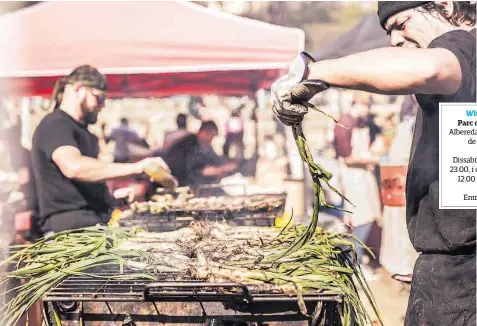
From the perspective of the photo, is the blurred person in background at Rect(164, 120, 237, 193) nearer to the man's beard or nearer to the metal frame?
the man's beard

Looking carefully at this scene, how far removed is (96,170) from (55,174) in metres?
0.31

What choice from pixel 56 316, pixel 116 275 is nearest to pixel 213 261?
pixel 116 275

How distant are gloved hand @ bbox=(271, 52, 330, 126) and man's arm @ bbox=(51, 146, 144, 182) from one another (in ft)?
6.25

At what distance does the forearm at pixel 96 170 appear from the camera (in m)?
4.36

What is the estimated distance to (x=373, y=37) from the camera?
4.27 metres

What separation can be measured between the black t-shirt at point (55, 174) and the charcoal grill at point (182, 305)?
1.63 m

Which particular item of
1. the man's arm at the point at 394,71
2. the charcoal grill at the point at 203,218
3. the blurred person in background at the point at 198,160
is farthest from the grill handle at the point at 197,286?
the blurred person in background at the point at 198,160

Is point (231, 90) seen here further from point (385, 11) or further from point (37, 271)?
point (37, 271)

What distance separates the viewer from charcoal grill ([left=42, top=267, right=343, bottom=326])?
8.77 ft

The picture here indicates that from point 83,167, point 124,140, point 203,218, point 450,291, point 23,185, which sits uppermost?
point 124,140

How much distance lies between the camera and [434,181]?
3408 mm

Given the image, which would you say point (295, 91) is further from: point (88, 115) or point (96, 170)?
point (88, 115)

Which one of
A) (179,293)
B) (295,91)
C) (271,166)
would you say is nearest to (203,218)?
(271,166)

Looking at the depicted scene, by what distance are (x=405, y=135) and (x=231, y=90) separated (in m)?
1.32
